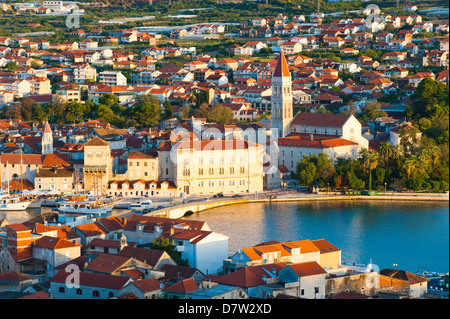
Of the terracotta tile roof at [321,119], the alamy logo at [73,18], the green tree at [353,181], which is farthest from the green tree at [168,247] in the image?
the alamy logo at [73,18]

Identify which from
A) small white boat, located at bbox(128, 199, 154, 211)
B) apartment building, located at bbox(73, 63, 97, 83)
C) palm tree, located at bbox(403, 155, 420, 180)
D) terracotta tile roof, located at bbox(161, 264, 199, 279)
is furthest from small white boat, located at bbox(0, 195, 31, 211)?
apartment building, located at bbox(73, 63, 97, 83)

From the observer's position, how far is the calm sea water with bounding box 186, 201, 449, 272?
12.2 m

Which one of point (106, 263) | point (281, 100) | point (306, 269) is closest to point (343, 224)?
point (306, 269)

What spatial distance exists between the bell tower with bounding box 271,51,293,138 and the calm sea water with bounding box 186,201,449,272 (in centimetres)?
418

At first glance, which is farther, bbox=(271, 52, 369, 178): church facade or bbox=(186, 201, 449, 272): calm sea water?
bbox=(271, 52, 369, 178): church facade

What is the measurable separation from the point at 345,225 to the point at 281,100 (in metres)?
6.74

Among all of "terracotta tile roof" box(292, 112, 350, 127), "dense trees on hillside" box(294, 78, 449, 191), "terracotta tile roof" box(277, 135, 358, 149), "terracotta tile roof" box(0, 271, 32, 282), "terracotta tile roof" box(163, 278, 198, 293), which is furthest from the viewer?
"terracotta tile roof" box(292, 112, 350, 127)

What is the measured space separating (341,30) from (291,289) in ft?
99.7

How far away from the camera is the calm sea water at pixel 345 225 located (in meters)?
12.2

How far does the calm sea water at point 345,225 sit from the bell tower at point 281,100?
4184mm

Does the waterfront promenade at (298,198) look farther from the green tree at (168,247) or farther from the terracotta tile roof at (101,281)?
the terracotta tile roof at (101,281)

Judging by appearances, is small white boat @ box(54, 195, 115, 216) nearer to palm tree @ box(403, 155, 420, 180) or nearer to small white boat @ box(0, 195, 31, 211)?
small white boat @ box(0, 195, 31, 211)
